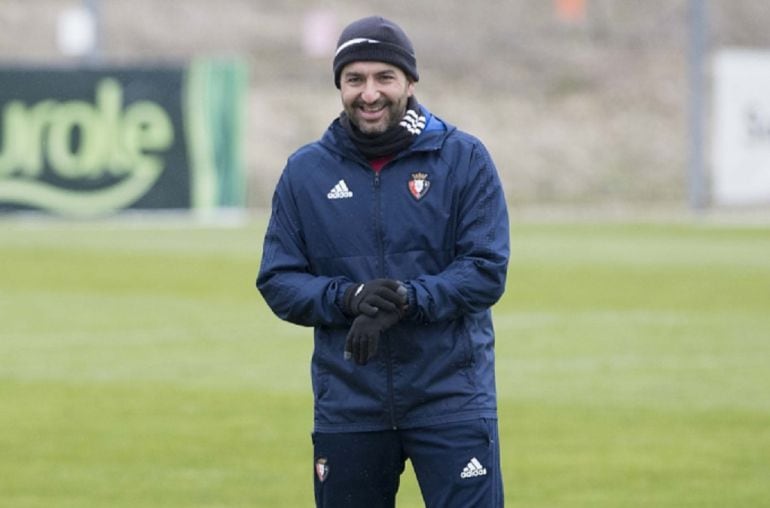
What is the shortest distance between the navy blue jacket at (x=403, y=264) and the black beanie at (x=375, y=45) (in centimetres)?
20

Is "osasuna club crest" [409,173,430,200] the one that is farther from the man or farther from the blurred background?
the blurred background

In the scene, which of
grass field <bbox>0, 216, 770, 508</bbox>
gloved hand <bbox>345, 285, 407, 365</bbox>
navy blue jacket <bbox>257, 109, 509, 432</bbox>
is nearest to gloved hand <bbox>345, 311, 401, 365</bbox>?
gloved hand <bbox>345, 285, 407, 365</bbox>

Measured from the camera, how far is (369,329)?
242 inches

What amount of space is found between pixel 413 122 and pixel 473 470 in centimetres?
104

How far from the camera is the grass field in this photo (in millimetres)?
10734

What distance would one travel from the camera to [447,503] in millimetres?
6324

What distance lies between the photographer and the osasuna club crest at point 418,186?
20.8 ft

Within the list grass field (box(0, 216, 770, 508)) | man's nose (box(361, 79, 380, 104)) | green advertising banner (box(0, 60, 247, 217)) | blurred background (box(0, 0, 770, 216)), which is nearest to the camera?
man's nose (box(361, 79, 380, 104))

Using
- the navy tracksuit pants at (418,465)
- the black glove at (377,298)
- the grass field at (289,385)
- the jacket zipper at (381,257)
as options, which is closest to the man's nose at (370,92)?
the jacket zipper at (381,257)

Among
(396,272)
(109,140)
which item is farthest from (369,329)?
(109,140)

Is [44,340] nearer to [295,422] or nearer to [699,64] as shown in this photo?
[295,422]

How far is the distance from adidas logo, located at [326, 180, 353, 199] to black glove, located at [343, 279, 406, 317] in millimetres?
304

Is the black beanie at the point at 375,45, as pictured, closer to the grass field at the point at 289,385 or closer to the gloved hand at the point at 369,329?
the gloved hand at the point at 369,329

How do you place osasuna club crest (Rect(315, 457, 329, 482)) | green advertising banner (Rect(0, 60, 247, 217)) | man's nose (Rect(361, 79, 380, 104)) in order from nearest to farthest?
man's nose (Rect(361, 79, 380, 104)) < osasuna club crest (Rect(315, 457, 329, 482)) < green advertising banner (Rect(0, 60, 247, 217))
